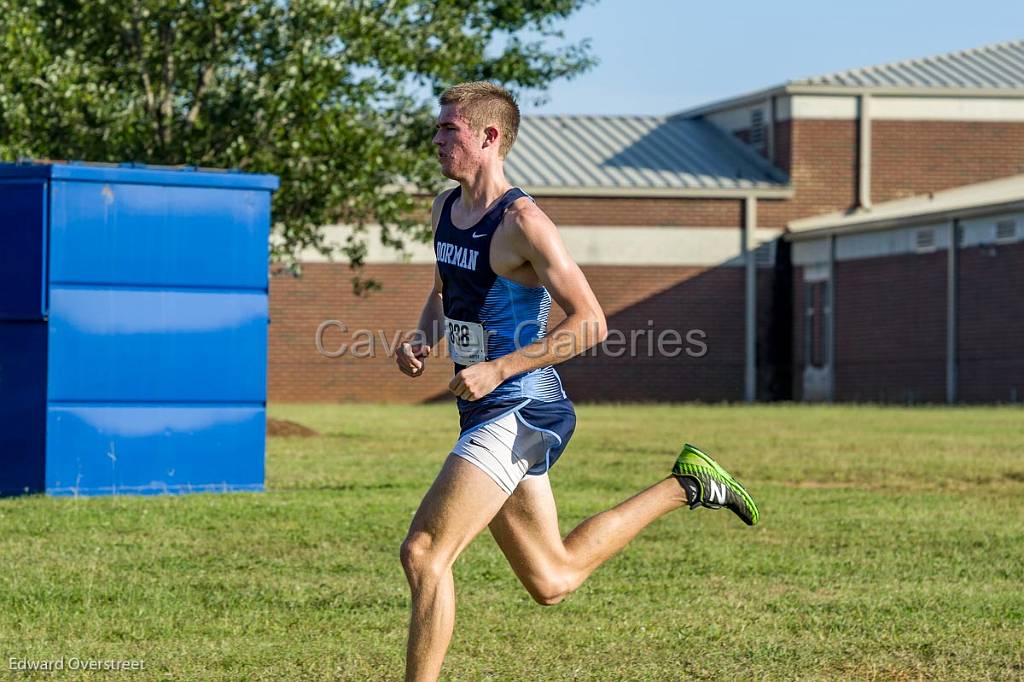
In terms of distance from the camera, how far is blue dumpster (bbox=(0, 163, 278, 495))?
1245 centimetres

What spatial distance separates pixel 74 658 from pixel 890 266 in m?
32.9

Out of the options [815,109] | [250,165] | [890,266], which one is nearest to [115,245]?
[250,165]

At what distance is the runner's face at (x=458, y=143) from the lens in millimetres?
5625

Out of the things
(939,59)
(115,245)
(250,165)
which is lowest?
(115,245)

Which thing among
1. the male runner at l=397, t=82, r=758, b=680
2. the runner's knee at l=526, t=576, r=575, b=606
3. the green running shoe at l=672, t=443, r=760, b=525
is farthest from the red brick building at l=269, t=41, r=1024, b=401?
the male runner at l=397, t=82, r=758, b=680

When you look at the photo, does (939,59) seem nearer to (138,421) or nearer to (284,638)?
(138,421)

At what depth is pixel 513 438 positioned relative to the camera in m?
5.52

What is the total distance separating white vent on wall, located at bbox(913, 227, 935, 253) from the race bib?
105 ft

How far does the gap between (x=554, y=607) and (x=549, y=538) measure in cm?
240

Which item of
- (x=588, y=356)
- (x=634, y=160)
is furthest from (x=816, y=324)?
(x=634, y=160)

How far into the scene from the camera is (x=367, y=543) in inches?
409

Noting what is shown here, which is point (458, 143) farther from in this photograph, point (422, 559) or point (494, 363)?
point (422, 559)

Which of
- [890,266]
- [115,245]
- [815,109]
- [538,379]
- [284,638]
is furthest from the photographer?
[815,109]
